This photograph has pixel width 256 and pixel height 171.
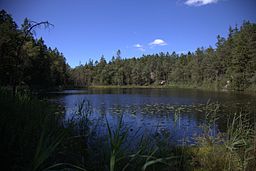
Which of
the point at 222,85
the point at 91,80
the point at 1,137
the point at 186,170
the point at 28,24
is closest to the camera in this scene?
the point at 1,137

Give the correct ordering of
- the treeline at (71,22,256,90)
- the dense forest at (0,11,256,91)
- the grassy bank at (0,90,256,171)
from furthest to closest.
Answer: the treeline at (71,22,256,90) < the dense forest at (0,11,256,91) < the grassy bank at (0,90,256,171)

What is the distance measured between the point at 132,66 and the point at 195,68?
123 feet

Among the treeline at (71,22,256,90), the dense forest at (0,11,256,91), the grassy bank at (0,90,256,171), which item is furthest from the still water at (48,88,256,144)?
the treeline at (71,22,256,90)

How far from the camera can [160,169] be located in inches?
183

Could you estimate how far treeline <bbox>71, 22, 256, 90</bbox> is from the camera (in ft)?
194

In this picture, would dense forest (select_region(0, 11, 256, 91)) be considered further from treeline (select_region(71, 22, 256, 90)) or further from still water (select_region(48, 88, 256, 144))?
still water (select_region(48, 88, 256, 144))

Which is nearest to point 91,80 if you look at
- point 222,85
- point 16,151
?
point 222,85

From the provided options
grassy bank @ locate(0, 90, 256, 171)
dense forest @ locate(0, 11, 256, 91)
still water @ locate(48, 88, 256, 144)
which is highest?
dense forest @ locate(0, 11, 256, 91)

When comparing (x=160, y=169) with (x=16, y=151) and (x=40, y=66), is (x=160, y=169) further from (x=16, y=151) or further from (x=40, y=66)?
(x=40, y=66)

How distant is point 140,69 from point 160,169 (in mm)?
114495

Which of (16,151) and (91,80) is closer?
(16,151)

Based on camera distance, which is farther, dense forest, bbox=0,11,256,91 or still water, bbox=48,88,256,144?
dense forest, bbox=0,11,256,91

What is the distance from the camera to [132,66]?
12081 centimetres

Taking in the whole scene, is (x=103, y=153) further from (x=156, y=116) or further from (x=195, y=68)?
(x=195, y=68)
